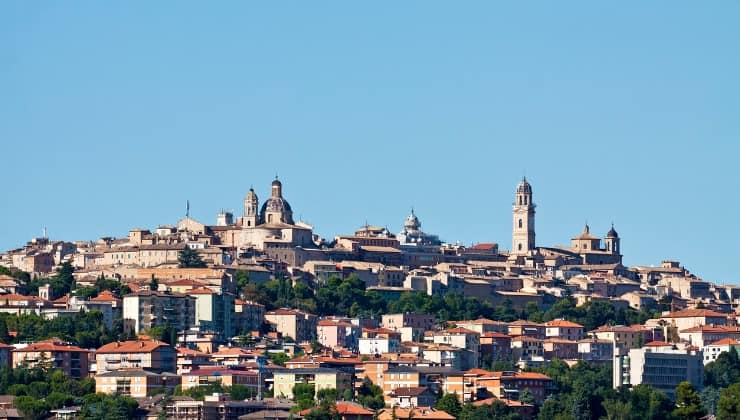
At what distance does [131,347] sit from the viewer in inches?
3514

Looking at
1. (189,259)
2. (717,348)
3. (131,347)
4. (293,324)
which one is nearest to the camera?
(131,347)

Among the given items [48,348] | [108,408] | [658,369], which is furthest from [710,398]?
[108,408]

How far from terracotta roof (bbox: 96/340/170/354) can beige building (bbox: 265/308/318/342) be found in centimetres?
1029

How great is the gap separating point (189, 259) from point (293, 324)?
9.97 metres

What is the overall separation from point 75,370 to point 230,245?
97.5 ft

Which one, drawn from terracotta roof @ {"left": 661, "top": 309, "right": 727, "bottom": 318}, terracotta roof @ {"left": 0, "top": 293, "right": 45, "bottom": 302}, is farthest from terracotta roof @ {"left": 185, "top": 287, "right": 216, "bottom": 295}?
terracotta roof @ {"left": 661, "top": 309, "right": 727, "bottom": 318}

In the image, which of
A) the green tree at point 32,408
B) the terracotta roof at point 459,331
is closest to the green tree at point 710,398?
the terracotta roof at point 459,331

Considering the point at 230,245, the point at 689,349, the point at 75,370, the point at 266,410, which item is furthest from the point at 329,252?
the point at 266,410

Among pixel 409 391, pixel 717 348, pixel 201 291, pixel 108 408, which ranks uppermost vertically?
pixel 201 291

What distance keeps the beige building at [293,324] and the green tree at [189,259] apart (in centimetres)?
792

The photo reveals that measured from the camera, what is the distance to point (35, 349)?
89562 millimetres

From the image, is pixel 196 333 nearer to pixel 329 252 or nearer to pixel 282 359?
pixel 282 359

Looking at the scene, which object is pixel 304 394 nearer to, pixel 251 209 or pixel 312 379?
pixel 312 379

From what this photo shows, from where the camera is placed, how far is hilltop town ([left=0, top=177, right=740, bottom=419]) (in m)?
86.3
